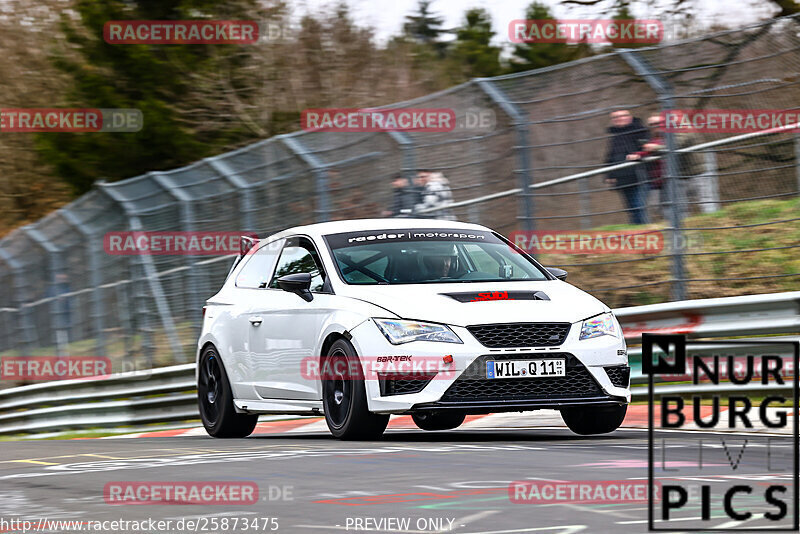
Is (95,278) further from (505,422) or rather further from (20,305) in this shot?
(505,422)

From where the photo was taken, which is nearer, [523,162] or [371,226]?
[371,226]

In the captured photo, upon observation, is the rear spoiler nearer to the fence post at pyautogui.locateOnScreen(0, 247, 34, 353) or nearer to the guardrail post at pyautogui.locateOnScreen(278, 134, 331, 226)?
the guardrail post at pyautogui.locateOnScreen(278, 134, 331, 226)

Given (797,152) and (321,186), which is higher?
(797,152)

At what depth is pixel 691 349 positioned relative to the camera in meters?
10.9

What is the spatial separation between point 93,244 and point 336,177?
5.29m

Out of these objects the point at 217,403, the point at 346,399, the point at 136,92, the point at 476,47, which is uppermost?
the point at 476,47

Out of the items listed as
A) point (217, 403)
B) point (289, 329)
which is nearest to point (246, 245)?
point (217, 403)

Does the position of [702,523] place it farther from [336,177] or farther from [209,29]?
[209,29]

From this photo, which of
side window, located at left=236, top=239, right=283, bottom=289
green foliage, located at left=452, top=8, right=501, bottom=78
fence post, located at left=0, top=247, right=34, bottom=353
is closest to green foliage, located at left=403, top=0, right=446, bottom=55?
green foliage, located at left=452, top=8, right=501, bottom=78

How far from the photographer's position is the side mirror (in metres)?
10.0

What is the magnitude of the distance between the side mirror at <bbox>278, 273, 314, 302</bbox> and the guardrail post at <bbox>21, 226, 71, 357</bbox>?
11205 mm

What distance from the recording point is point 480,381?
888 centimetres

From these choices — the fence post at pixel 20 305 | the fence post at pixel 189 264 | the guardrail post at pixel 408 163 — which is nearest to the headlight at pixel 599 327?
the guardrail post at pixel 408 163

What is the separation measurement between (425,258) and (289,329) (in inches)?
43.7
